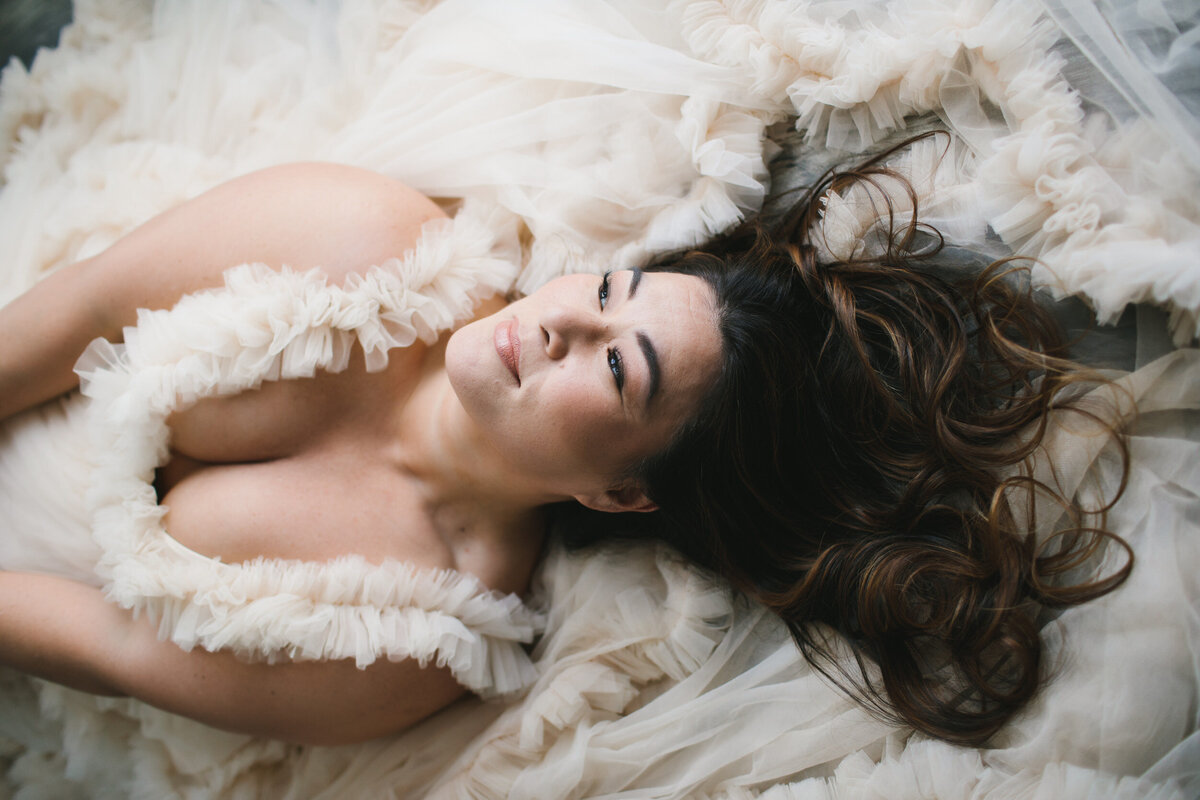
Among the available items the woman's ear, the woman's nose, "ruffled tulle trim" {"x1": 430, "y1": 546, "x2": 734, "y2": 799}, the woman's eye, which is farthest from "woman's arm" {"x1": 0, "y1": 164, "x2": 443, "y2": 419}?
"ruffled tulle trim" {"x1": 430, "y1": 546, "x2": 734, "y2": 799}

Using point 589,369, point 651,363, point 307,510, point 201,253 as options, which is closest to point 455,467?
point 307,510

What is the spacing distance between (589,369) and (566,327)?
103mm

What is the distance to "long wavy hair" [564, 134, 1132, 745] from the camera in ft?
5.26

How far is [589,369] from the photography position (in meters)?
1.64

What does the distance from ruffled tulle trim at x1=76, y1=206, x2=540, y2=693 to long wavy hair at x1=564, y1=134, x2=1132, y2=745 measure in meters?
0.66

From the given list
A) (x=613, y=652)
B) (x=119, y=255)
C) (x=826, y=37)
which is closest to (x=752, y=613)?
(x=613, y=652)

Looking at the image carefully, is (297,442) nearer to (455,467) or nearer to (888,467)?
(455,467)

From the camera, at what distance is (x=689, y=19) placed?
1904 millimetres

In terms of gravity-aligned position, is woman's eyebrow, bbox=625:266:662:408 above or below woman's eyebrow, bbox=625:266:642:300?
below

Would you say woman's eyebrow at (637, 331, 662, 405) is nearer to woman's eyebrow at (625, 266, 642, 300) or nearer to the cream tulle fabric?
woman's eyebrow at (625, 266, 642, 300)

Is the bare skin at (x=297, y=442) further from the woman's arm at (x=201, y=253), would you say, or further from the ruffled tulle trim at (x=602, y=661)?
the ruffled tulle trim at (x=602, y=661)

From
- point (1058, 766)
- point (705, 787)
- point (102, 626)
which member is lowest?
point (705, 787)

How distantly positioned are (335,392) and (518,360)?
0.58m

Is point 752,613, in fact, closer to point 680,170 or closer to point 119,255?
point 680,170
